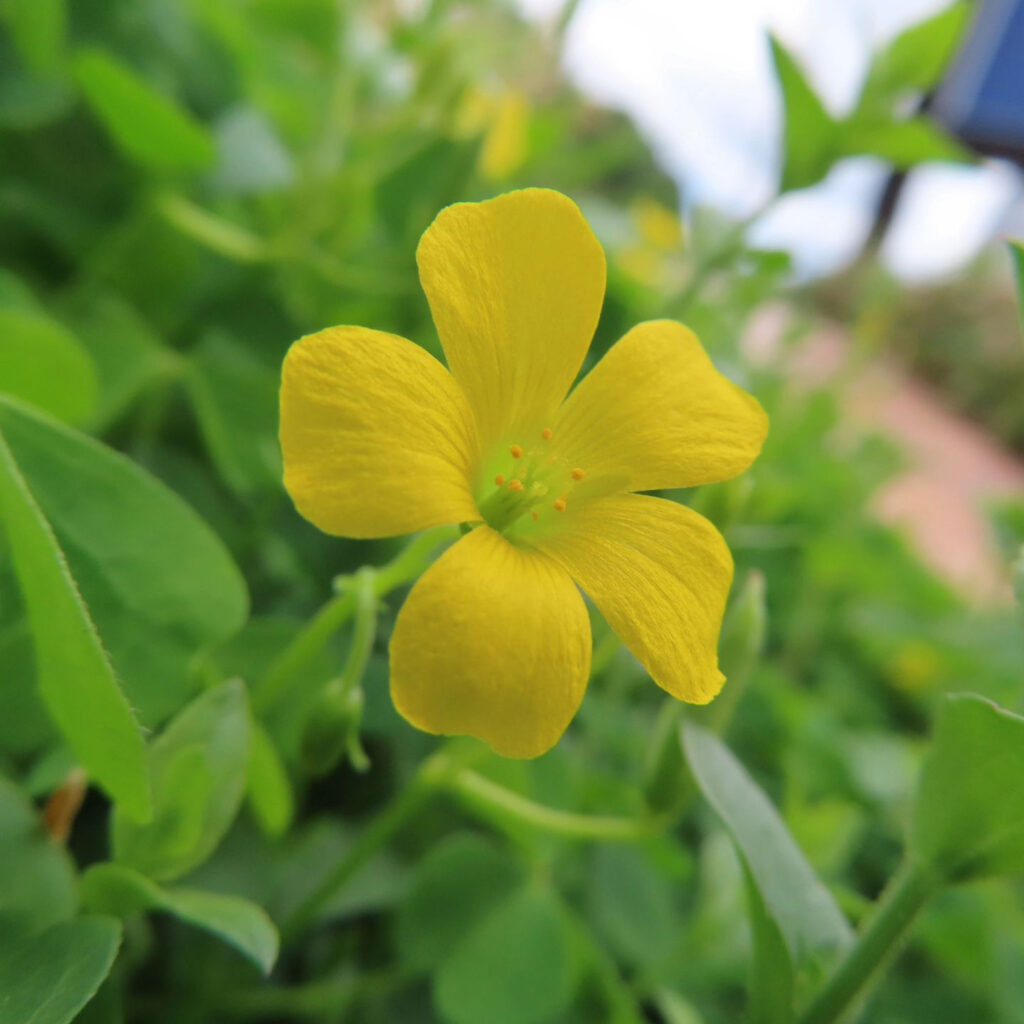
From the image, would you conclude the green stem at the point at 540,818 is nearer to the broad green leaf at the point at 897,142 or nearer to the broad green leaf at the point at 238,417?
the broad green leaf at the point at 238,417

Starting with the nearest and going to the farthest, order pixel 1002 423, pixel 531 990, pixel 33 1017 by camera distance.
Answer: pixel 33 1017, pixel 531 990, pixel 1002 423

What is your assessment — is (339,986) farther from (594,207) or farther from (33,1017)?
(594,207)

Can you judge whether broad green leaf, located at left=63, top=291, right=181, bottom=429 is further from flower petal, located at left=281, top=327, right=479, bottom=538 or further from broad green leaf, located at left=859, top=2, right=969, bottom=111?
broad green leaf, located at left=859, top=2, right=969, bottom=111

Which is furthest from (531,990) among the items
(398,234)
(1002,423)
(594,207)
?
(1002,423)

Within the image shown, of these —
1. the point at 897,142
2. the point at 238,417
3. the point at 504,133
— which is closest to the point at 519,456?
the point at 238,417

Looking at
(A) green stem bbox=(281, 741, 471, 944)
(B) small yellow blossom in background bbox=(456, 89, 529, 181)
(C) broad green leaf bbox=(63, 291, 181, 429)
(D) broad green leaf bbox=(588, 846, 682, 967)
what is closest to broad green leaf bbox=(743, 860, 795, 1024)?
(A) green stem bbox=(281, 741, 471, 944)

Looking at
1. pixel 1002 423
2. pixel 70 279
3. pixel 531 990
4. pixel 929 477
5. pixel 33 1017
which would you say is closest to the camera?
pixel 33 1017

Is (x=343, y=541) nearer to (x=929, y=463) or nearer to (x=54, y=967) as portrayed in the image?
(x=54, y=967)
